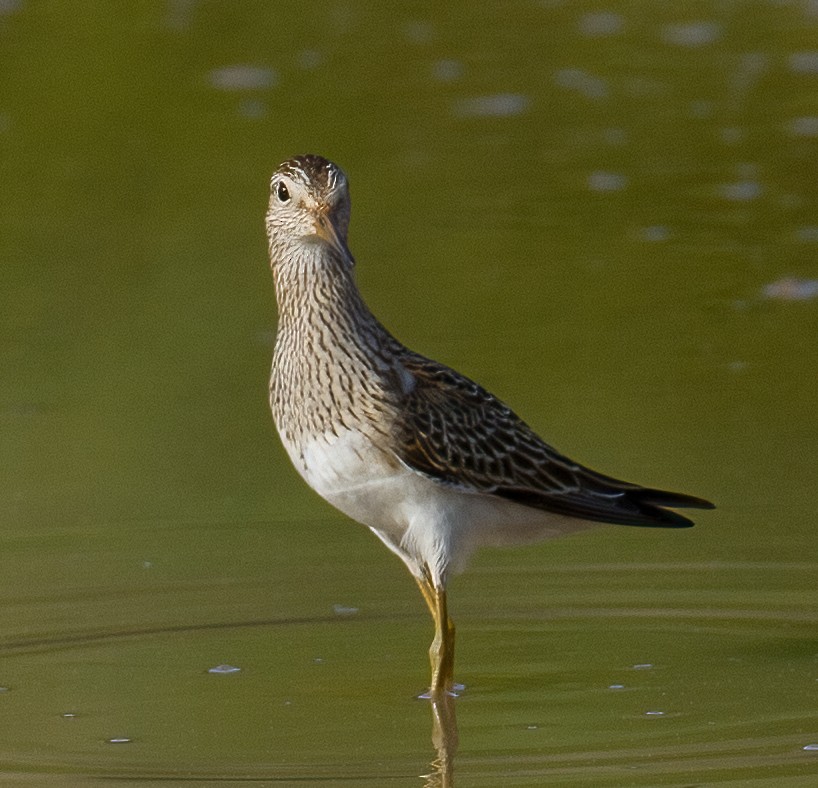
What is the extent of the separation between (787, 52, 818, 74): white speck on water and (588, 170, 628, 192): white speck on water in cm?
275

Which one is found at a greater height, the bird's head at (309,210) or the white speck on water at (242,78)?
the white speck on water at (242,78)

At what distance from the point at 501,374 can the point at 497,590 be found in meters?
2.68

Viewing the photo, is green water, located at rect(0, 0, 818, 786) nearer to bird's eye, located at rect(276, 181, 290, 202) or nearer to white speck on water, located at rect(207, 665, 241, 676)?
white speck on water, located at rect(207, 665, 241, 676)

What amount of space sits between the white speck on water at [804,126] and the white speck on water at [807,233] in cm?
210

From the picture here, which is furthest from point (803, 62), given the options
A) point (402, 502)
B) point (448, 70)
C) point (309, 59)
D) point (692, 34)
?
point (402, 502)

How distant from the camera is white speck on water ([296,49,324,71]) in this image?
52.3 ft

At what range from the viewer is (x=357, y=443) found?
6.52 m

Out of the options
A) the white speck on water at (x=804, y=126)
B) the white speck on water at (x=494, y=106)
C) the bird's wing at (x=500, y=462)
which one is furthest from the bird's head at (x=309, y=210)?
the white speck on water at (x=494, y=106)

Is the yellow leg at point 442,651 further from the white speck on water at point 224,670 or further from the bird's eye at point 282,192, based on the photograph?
the bird's eye at point 282,192

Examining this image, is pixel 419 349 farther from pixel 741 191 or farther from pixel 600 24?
pixel 600 24

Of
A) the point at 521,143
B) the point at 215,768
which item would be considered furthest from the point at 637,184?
the point at 215,768

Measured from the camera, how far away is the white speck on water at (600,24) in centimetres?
1695

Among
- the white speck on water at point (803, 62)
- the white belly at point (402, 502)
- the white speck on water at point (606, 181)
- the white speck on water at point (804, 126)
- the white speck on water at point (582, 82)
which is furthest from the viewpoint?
the white speck on water at point (803, 62)

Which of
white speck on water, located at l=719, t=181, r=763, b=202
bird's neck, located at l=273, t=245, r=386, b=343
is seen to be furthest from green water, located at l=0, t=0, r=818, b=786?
bird's neck, located at l=273, t=245, r=386, b=343
